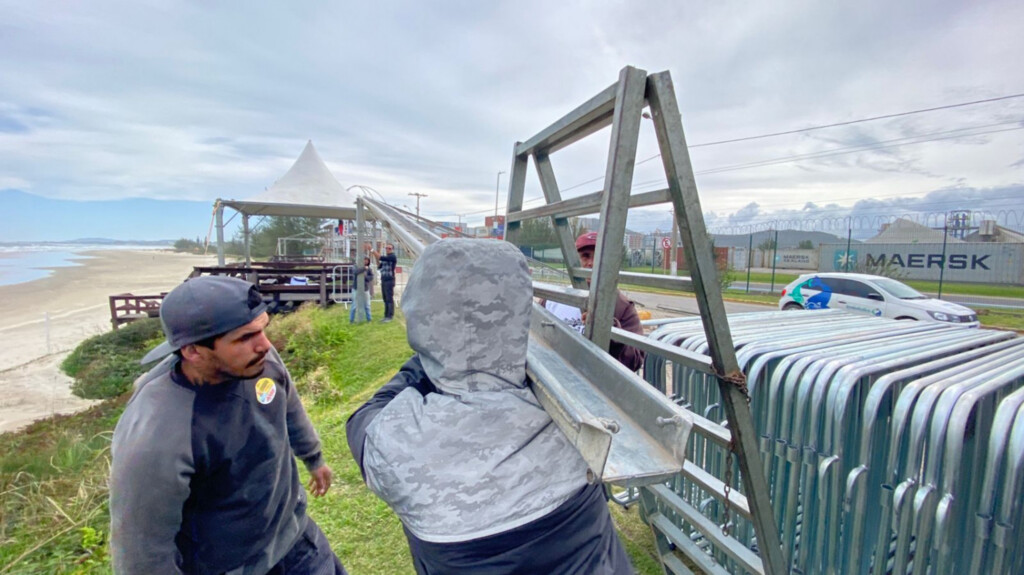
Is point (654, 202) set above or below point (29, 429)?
above

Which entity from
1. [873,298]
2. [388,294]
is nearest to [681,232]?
[388,294]

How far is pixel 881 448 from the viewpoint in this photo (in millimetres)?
1590

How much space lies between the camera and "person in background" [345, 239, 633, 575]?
1.13 meters

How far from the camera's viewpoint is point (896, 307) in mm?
9828

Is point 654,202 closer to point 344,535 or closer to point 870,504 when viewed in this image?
point 870,504

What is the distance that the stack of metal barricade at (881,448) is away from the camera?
1.30 meters

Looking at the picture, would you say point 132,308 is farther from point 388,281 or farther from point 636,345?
point 636,345

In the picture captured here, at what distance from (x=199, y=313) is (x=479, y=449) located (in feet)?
3.99

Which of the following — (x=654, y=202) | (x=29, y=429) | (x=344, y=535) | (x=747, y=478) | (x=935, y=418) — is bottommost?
(x=29, y=429)

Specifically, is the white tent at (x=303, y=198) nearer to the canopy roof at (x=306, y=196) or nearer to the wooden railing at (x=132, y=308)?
the canopy roof at (x=306, y=196)

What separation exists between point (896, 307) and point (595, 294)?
1151cm

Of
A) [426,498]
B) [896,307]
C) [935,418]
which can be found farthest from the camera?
[896,307]

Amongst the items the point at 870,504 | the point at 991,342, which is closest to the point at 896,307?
the point at 991,342

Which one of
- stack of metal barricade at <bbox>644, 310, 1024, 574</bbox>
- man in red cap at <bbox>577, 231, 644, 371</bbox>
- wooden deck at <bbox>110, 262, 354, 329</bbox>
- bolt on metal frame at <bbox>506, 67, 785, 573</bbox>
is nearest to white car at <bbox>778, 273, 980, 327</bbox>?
man in red cap at <bbox>577, 231, 644, 371</bbox>
